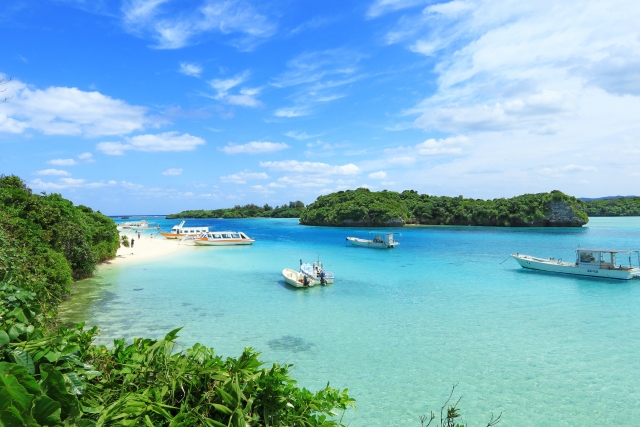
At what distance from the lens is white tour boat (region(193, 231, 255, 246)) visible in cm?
4650

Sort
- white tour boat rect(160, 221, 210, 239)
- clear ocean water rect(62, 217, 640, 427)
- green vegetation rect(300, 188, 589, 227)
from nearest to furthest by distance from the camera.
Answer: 1. clear ocean water rect(62, 217, 640, 427)
2. white tour boat rect(160, 221, 210, 239)
3. green vegetation rect(300, 188, 589, 227)

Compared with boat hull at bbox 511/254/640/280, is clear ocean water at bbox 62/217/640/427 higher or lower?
lower

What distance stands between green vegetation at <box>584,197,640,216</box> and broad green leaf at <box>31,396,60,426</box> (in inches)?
6724

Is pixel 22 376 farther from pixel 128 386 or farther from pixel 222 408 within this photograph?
pixel 222 408

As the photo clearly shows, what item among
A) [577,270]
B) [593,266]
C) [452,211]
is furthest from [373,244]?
[452,211]

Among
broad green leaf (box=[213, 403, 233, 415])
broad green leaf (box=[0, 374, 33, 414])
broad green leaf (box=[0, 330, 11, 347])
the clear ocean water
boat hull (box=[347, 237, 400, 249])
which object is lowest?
the clear ocean water

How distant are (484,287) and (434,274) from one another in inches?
175

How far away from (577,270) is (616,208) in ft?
476

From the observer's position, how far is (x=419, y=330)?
13398mm

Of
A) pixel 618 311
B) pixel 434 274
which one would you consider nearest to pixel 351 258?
pixel 434 274

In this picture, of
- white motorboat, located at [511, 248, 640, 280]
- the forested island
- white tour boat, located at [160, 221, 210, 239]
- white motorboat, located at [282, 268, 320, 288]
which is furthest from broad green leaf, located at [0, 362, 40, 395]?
white tour boat, located at [160, 221, 210, 239]

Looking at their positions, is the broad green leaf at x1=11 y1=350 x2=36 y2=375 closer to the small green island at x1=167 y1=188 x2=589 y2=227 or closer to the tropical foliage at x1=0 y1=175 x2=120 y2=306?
the tropical foliage at x1=0 y1=175 x2=120 y2=306

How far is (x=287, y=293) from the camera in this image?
19.5 meters

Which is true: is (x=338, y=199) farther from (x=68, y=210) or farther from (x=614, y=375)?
(x=614, y=375)
